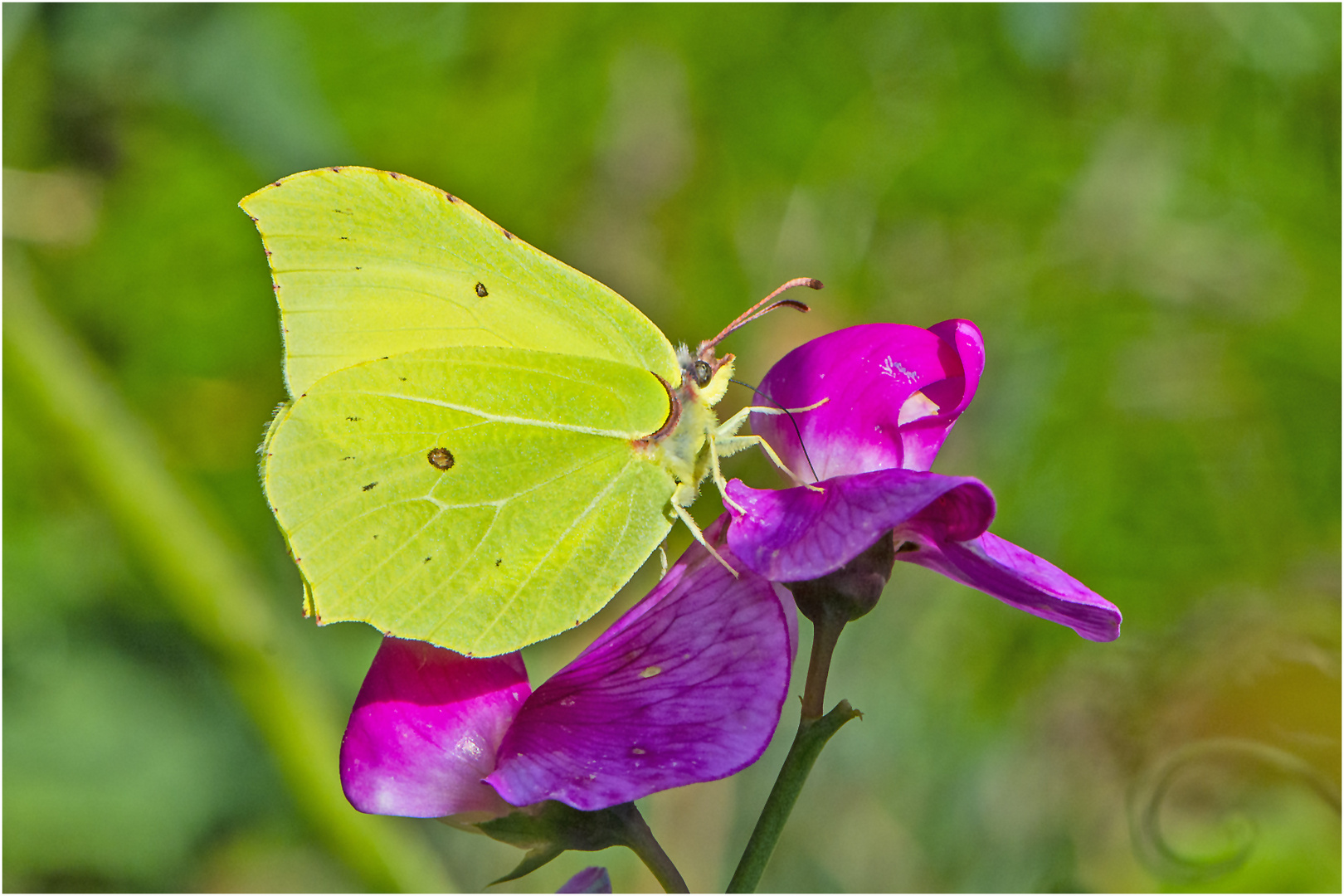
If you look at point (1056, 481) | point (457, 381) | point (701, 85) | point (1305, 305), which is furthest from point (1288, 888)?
point (701, 85)

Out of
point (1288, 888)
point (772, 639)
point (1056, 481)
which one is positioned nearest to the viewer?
point (772, 639)

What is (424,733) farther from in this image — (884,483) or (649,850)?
(884,483)

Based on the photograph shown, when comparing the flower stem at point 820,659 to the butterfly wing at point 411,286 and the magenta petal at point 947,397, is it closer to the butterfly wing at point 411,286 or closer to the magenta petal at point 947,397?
the magenta petal at point 947,397

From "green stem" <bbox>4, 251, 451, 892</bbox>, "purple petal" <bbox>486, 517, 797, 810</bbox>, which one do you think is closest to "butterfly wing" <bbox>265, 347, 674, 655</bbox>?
"purple petal" <bbox>486, 517, 797, 810</bbox>

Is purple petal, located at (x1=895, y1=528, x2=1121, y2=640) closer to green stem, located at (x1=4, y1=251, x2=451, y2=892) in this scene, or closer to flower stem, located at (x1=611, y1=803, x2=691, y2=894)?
flower stem, located at (x1=611, y1=803, x2=691, y2=894)

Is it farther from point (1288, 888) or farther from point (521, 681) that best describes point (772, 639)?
point (1288, 888)
